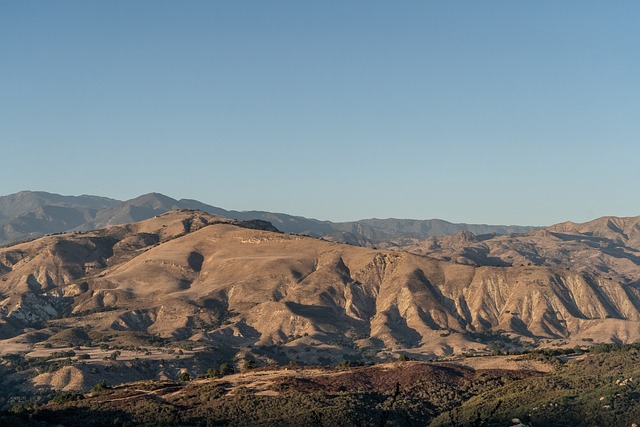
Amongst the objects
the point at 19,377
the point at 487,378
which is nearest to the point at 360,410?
the point at 487,378

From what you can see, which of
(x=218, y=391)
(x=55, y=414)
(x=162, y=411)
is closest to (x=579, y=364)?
(x=218, y=391)

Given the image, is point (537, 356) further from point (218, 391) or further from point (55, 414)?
point (55, 414)

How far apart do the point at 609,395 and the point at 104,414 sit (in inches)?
2301

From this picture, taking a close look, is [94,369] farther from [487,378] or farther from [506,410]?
[506,410]

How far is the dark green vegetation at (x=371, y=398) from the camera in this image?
97.6 m

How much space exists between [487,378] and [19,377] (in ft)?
305

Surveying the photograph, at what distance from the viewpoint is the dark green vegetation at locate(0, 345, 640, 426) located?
9756 cm

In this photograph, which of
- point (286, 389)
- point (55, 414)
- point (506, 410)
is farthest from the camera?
point (286, 389)

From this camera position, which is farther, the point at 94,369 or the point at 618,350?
the point at 94,369

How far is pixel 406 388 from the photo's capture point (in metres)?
116

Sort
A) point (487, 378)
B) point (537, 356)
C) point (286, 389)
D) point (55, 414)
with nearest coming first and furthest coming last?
1. point (55, 414)
2. point (286, 389)
3. point (487, 378)
4. point (537, 356)

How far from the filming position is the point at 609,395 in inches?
4166

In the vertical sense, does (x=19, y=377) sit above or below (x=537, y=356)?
below

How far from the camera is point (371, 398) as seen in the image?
11056cm
